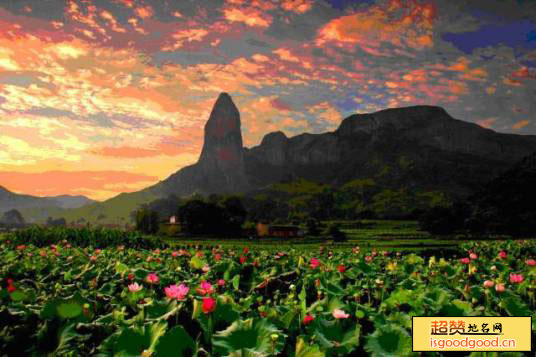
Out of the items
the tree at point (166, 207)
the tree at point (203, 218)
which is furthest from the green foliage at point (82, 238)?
the tree at point (166, 207)

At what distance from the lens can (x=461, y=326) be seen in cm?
236

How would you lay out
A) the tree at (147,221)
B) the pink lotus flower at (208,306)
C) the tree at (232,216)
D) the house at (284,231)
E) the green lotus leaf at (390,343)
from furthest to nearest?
the tree at (147,221)
the house at (284,231)
the tree at (232,216)
the pink lotus flower at (208,306)
the green lotus leaf at (390,343)

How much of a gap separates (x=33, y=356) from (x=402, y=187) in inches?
6652

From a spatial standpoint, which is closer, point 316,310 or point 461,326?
point 461,326

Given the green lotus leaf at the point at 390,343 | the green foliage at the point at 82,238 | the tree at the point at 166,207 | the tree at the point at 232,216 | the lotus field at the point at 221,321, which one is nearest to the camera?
the lotus field at the point at 221,321

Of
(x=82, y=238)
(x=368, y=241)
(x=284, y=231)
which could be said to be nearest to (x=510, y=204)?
(x=368, y=241)

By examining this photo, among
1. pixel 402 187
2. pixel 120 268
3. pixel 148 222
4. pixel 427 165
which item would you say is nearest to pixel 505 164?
pixel 427 165

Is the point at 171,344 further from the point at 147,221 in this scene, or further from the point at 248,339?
the point at 147,221

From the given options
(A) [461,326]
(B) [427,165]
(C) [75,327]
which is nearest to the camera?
(C) [75,327]

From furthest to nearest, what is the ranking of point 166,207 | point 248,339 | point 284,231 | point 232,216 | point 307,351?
point 166,207
point 232,216
point 284,231
point 248,339
point 307,351

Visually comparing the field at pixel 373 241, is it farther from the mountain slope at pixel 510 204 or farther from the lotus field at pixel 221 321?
the lotus field at pixel 221 321

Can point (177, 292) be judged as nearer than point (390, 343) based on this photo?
No

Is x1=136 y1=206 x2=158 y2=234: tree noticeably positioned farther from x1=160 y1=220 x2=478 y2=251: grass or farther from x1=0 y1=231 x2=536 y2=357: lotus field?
x1=0 y1=231 x2=536 y2=357: lotus field

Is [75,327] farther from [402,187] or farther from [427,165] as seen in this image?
[427,165]
